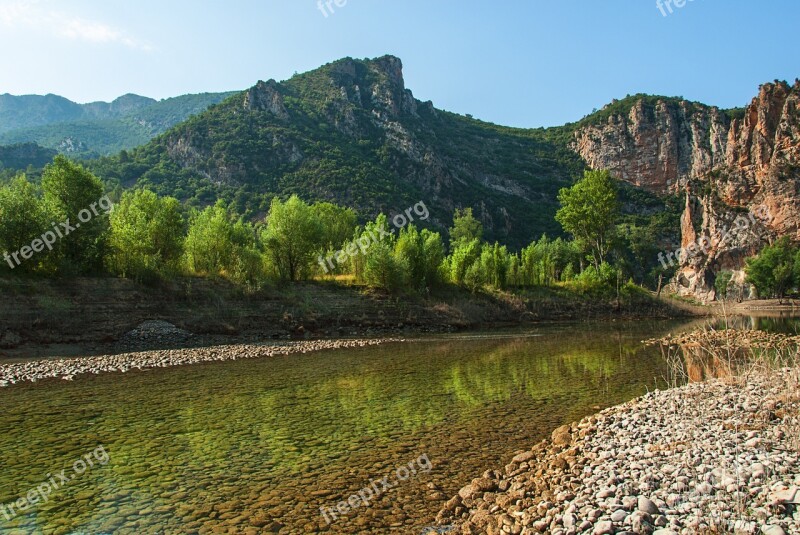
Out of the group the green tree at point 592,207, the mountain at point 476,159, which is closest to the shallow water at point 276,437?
the green tree at point 592,207

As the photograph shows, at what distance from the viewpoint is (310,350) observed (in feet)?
99.5

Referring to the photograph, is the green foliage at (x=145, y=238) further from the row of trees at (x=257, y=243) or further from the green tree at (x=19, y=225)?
the green tree at (x=19, y=225)

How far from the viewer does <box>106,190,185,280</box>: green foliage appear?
121ft

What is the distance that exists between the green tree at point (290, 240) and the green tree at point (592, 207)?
34.5 metres

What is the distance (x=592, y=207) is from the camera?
63938 mm

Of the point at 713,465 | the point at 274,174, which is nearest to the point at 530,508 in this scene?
the point at 713,465

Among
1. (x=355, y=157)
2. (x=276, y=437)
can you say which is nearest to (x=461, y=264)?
(x=276, y=437)

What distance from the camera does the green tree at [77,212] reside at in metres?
34.6

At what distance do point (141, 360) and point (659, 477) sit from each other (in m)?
24.8

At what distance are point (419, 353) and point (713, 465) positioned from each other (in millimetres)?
21127

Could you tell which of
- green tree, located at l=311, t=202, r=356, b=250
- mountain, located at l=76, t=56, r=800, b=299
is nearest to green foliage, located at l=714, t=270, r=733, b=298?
mountain, located at l=76, t=56, r=800, b=299

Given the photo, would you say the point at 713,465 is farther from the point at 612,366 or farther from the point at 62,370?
the point at 62,370

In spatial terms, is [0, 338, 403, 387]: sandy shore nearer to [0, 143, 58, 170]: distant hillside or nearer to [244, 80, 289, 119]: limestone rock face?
[244, 80, 289, 119]: limestone rock face

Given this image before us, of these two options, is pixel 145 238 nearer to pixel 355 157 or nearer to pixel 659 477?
pixel 659 477
